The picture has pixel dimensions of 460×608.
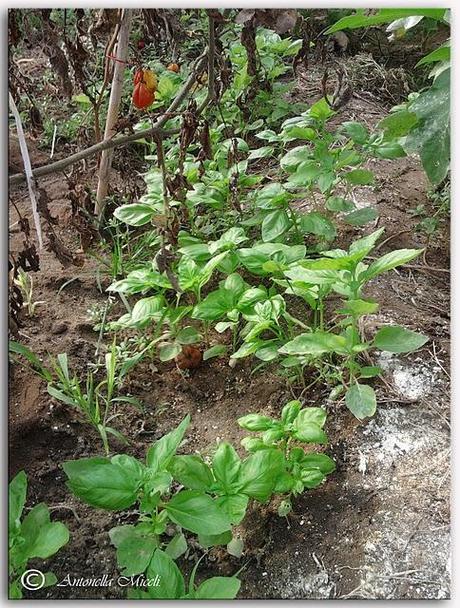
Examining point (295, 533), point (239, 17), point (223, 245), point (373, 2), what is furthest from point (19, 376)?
point (373, 2)

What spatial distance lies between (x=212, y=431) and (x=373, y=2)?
2.36 ft

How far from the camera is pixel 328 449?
104 cm

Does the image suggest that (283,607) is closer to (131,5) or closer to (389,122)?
(389,122)

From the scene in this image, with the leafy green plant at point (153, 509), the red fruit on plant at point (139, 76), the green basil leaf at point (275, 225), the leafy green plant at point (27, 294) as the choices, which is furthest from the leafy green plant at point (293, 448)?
the red fruit on plant at point (139, 76)

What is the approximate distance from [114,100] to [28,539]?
0.87 m

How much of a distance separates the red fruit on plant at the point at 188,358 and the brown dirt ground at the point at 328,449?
2 cm

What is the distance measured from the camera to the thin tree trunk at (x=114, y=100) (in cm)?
123

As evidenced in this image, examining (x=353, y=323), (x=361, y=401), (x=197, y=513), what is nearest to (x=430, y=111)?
(x=353, y=323)

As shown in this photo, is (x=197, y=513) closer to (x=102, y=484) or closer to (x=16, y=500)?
(x=102, y=484)

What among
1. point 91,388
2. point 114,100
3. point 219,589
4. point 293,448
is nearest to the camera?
point 219,589

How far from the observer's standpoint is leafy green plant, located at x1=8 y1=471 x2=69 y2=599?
832 millimetres

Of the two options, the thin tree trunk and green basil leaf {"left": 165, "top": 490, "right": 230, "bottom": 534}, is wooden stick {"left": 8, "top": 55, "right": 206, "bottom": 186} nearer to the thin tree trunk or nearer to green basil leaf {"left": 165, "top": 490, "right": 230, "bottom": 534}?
the thin tree trunk

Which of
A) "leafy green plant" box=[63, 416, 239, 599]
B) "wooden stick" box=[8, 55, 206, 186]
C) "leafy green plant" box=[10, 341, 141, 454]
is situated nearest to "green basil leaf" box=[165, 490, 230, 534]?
"leafy green plant" box=[63, 416, 239, 599]

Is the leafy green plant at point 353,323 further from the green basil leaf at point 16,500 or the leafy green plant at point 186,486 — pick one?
the green basil leaf at point 16,500
